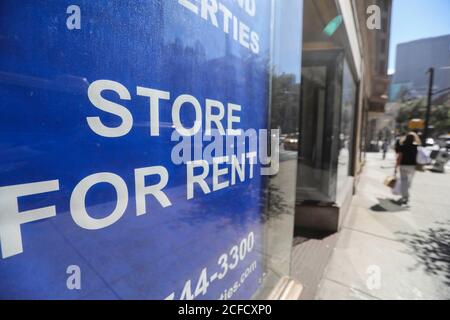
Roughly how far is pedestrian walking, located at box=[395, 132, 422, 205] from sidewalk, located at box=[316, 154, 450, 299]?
0.50m

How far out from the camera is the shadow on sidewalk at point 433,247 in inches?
130

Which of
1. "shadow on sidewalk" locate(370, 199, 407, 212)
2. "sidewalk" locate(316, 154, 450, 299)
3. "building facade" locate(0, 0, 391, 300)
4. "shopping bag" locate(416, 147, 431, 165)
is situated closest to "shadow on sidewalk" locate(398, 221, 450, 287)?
"sidewalk" locate(316, 154, 450, 299)

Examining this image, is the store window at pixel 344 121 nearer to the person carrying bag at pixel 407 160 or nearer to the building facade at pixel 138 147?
the person carrying bag at pixel 407 160

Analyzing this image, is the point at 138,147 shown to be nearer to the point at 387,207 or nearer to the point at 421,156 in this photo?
the point at 387,207

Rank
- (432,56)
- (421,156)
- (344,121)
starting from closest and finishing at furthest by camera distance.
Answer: (432,56) < (344,121) < (421,156)

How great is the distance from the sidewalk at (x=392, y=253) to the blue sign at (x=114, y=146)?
2.11m

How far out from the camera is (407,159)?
583cm

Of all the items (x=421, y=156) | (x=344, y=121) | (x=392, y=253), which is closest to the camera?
(x=392, y=253)

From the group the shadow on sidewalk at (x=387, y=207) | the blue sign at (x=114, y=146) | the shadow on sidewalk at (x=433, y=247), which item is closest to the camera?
the blue sign at (x=114, y=146)

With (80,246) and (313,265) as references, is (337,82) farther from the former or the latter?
(80,246)

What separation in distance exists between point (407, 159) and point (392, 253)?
2981mm

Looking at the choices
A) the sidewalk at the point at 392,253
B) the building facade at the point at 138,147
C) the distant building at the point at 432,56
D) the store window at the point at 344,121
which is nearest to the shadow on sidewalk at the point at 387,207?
the sidewalk at the point at 392,253

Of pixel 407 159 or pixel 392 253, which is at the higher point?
pixel 407 159

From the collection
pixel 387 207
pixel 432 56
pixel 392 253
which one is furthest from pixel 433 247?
pixel 432 56
